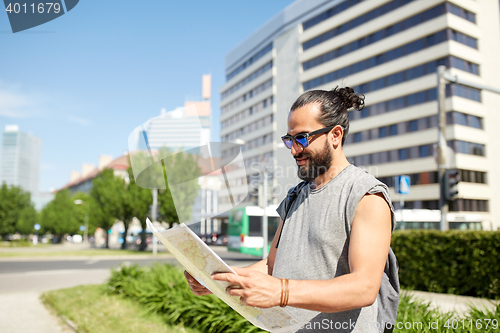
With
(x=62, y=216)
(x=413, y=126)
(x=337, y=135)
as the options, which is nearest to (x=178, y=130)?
(x=337, y=135)

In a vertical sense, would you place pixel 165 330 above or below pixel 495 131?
below

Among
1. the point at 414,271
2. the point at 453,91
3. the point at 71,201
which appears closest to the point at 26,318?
the point at 414,271

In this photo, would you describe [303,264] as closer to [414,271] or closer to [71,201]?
[414,271]

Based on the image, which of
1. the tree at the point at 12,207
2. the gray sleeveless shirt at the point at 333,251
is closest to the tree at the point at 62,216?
the tree at the point at 12,207

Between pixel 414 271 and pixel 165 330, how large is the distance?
19.6 feet

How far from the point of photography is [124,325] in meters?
5.82

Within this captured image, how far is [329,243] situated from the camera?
147 centimetres

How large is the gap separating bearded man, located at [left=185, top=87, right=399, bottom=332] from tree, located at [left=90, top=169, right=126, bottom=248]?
121 feet

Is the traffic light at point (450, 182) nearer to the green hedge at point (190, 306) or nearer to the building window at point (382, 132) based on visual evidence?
the green hedge at point (190, 306)

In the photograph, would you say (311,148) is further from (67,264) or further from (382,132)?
(382,132)

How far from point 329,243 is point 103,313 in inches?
245

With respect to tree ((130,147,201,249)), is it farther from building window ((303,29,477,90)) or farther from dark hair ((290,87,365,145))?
building window ((303,29,477,90))

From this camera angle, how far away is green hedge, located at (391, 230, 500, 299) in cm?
784

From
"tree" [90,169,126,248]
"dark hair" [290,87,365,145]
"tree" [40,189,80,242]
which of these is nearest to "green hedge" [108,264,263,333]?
"dark hair" [290,87,365,145]
